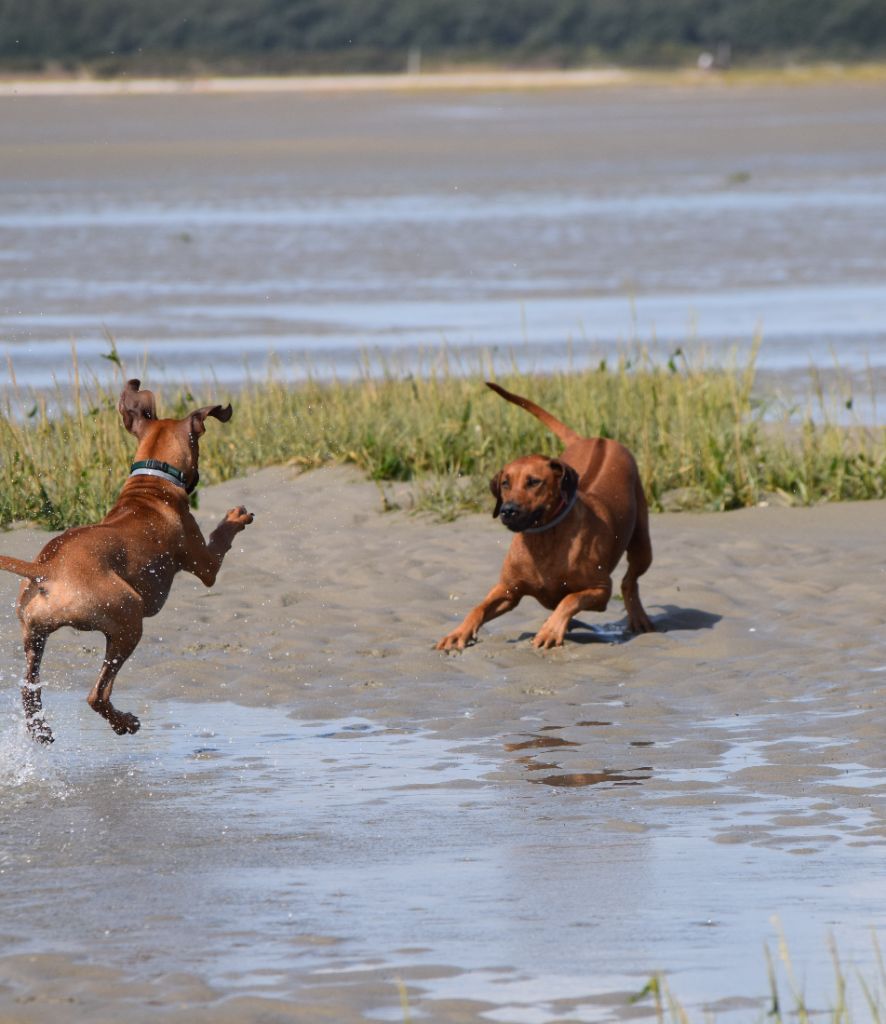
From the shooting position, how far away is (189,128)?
4812cm

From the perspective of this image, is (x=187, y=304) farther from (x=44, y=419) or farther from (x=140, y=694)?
(x=140, y=694)

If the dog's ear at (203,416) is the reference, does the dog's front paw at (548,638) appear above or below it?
below

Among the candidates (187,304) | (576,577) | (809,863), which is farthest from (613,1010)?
(187,304)

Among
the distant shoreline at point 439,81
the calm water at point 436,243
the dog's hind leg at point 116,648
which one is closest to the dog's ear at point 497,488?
the dog's hind leg at point 116,648

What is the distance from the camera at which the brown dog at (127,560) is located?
6332 millimetres

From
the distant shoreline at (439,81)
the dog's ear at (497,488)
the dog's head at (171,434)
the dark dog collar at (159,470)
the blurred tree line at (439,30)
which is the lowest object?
the distant shoreline at (439,81)

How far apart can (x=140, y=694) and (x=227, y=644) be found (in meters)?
0.77

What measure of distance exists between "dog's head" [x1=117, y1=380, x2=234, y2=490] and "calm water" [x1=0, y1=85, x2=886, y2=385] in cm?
454

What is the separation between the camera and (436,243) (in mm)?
24531

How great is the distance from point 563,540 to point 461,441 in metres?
3.07

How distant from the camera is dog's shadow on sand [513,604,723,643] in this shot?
27.0 ft

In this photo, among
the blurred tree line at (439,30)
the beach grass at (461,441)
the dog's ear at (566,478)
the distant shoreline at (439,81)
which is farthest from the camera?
the blurred tree line at (439,30)

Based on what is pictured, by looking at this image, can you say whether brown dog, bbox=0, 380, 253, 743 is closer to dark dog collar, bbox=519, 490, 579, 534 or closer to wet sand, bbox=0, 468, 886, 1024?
wet sand, bbox=0, 468, 886, 1024

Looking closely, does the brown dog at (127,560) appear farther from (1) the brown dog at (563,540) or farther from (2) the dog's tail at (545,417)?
(2) the dog's tail at (545,417)
